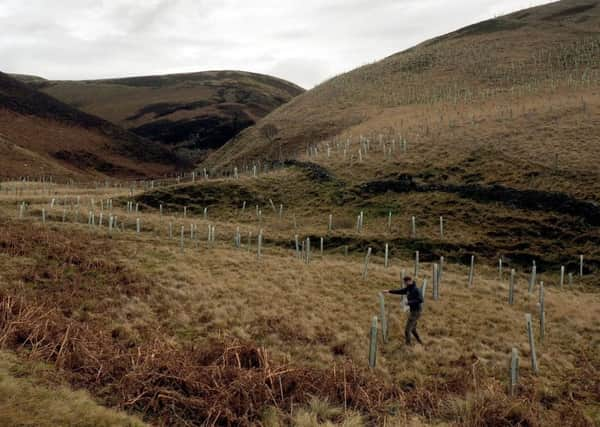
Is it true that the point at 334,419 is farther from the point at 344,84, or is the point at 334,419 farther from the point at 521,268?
→ the point at 344,84

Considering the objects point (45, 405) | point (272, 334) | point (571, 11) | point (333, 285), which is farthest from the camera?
point (571, 11)

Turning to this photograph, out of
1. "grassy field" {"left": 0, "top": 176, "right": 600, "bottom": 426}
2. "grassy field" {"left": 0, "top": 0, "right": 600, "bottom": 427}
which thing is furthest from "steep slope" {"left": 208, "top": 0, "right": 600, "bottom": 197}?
"grassy field" {"left": 0, "top": 176, "right": 600, "bottom": 426}

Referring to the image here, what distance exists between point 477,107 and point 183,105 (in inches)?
4121

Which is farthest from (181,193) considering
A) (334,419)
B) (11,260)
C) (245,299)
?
(334,419)

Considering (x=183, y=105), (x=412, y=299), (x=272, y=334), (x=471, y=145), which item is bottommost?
(x=272, y=334)

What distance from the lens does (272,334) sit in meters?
12.5

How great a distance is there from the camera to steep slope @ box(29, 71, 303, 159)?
11952 cm

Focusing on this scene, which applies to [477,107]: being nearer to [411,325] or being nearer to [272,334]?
[411,325]

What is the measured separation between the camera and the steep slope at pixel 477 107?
37.1 metres

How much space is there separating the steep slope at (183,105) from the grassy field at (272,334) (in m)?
91.8

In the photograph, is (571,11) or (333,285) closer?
(333,285)

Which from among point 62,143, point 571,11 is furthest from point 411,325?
point 571,11

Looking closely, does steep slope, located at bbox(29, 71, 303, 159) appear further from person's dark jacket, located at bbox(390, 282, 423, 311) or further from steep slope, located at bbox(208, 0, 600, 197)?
person's dark jacket, located at bbox(390, 282, 423, 311)

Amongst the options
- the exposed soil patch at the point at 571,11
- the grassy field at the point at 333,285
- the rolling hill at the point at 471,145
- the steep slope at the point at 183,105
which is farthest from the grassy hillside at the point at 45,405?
the exposed soil patch at the point at 571,11
